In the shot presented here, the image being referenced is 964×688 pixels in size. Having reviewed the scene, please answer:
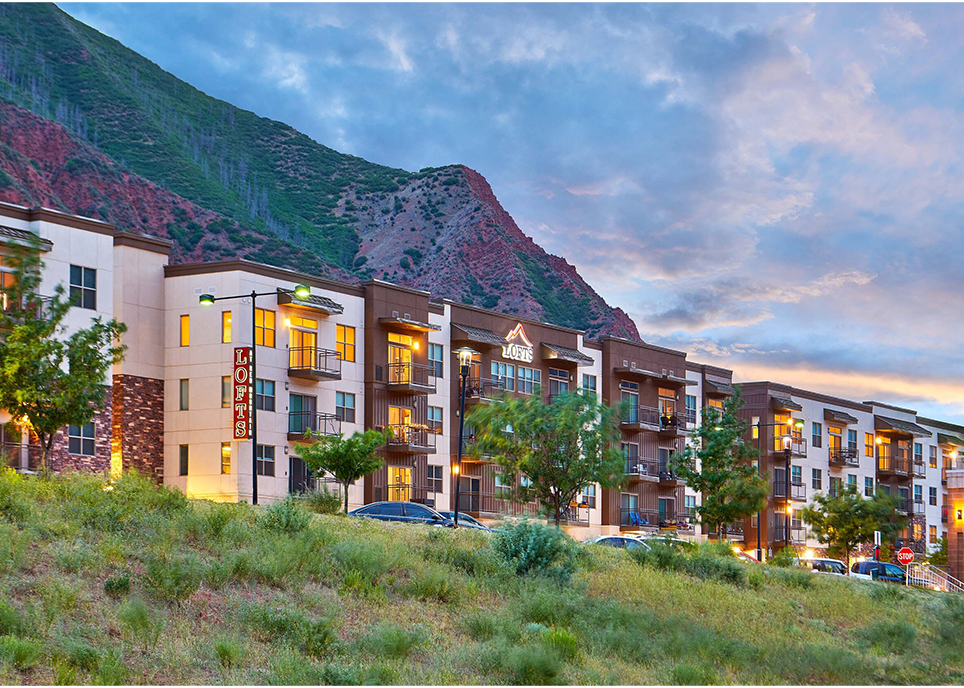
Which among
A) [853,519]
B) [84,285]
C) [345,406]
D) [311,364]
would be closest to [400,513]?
[311,364]

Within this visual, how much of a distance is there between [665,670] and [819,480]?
7666 cm

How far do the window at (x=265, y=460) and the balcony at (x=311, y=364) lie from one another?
3.77 meters

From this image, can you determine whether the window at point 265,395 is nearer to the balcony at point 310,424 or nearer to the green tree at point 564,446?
the balcony at point 310,424

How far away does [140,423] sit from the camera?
55.2 meters

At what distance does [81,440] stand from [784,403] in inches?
2112

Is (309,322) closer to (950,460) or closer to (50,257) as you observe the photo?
(50,257)

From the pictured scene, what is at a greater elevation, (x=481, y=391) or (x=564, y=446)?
(x=481, y=391)

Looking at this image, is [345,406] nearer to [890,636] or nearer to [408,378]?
[408,378]

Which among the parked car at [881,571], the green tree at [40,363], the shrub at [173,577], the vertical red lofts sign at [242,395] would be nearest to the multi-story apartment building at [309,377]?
the vertical red lofts sign at [242,395]

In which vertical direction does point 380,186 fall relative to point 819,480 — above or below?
above

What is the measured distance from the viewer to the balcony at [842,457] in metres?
94.0

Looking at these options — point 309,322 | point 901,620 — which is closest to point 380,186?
point 309,322

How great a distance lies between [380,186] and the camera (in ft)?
547

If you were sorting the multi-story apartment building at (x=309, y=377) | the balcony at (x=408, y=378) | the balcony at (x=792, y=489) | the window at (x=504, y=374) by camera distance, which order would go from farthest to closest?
1. the balcony at (x=792, y=489)
2. the window at (x=504, y=374)
3. the balcony at (x=408, y=378)
4. the multi-story apartment building at (x=309, y=377)
